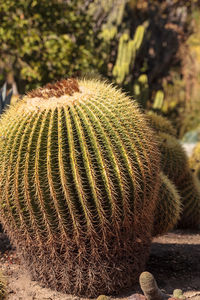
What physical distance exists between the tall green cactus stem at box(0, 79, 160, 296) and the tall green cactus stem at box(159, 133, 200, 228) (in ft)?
4.69

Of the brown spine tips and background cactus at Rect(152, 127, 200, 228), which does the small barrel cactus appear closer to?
the brown spine tips

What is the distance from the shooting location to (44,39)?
22.7 feet

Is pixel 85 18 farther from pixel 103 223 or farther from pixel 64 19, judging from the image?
pixel 103 223

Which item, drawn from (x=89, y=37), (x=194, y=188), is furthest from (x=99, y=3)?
(x=194, y=188)

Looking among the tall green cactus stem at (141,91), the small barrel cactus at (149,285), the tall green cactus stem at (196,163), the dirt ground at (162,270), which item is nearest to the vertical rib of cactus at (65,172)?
the small barrel cactus at (149,285)

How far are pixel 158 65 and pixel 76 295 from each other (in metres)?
7.80

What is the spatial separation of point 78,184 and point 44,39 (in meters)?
4.54

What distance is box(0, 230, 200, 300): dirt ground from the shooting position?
3.31m

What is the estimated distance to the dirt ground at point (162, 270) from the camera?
3307 mm

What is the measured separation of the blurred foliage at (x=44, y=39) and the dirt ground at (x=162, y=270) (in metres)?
3.21

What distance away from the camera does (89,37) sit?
7.38 m

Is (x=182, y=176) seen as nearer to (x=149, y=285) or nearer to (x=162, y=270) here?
(x=162, y=270)

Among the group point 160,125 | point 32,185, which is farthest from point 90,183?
point 160,125

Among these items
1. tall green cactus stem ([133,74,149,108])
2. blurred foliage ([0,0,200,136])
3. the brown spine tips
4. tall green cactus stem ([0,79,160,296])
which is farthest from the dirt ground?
tall green cactus stem ([133,74,149,108])
